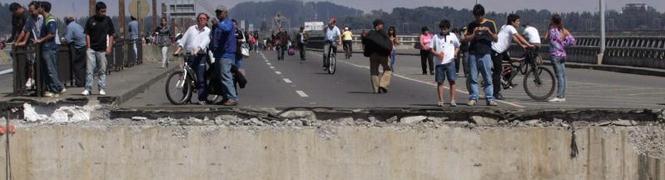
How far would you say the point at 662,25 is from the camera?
55938mm

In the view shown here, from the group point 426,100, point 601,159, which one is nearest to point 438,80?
point 426,100

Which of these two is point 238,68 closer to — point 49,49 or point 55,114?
point 49,49

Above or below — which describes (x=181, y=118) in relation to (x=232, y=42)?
below

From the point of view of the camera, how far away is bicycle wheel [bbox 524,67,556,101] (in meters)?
15.4

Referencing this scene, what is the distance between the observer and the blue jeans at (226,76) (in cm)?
1241

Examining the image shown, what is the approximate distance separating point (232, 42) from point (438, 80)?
2.98m

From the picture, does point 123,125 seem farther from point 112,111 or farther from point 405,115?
point 405,115

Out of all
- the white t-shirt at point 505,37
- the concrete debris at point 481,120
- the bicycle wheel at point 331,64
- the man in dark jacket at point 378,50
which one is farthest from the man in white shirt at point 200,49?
the bicycle wheel at point 331,64

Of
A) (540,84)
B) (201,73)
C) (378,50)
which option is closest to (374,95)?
(378,50)

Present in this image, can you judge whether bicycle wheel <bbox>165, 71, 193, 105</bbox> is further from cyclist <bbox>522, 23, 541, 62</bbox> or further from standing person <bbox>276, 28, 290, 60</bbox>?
standing person <bbox>276, 28, 290, 60</bbox>

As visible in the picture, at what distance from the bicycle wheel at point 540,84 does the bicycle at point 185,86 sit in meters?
5.47

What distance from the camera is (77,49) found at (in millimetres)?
16719

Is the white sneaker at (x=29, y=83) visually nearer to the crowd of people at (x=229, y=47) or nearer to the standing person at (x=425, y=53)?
the crowd of people at (x=229, y=47)

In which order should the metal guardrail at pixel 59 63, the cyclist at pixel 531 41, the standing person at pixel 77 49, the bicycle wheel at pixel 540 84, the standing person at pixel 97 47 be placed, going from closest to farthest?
the metal guardrail at pixel 59 63, the standing person at pixel 97 47, the bicycle wheel at pixel 540 84, the cyclist at pixel 531 41, the standing person at pixel 77 49
